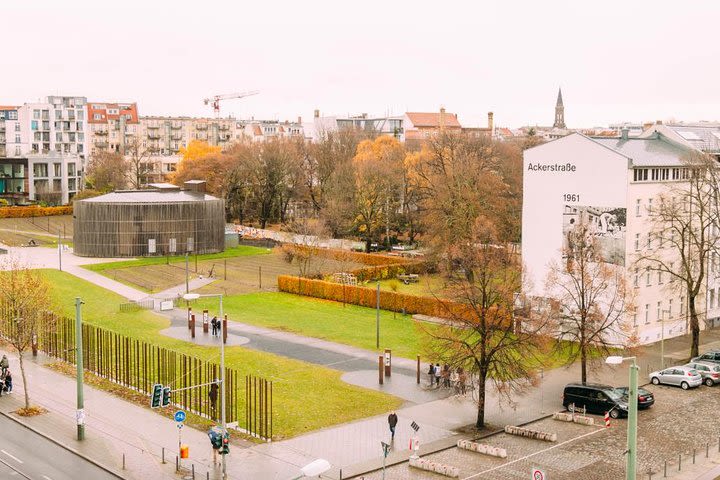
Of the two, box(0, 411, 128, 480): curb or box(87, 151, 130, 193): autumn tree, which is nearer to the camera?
box(0, 411, 128, 480): curb

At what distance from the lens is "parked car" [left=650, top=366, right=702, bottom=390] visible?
150ft

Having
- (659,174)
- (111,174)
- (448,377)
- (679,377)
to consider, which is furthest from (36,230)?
(679,377)

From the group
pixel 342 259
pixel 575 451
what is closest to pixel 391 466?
pixel 575 451

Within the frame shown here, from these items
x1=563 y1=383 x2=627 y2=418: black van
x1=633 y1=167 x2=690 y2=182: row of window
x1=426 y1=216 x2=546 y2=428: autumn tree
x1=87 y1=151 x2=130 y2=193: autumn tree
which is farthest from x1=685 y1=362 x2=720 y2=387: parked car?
x1=87 y1=151 x2=130 y2=193: autumn tree

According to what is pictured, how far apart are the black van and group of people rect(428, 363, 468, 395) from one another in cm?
518

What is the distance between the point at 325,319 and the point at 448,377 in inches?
822

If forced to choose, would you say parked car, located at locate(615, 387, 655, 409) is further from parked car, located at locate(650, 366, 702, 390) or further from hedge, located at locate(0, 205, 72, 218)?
hedge, located at locate(0, 205, 72, 218)

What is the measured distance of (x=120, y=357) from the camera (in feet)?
162

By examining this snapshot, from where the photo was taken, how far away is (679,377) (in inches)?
1810

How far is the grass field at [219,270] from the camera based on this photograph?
76.2m

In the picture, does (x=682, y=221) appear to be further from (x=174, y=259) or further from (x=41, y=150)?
(x=41, y=150)

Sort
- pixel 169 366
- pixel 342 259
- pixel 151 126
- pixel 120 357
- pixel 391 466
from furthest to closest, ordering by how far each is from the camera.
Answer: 1. pixel 151 126
2. pixel 342 259
3. pixel 120 357
4. pixel 169 366
5. pixel 391 466

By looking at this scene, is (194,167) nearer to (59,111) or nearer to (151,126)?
(59,111)

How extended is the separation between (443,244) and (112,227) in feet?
124
